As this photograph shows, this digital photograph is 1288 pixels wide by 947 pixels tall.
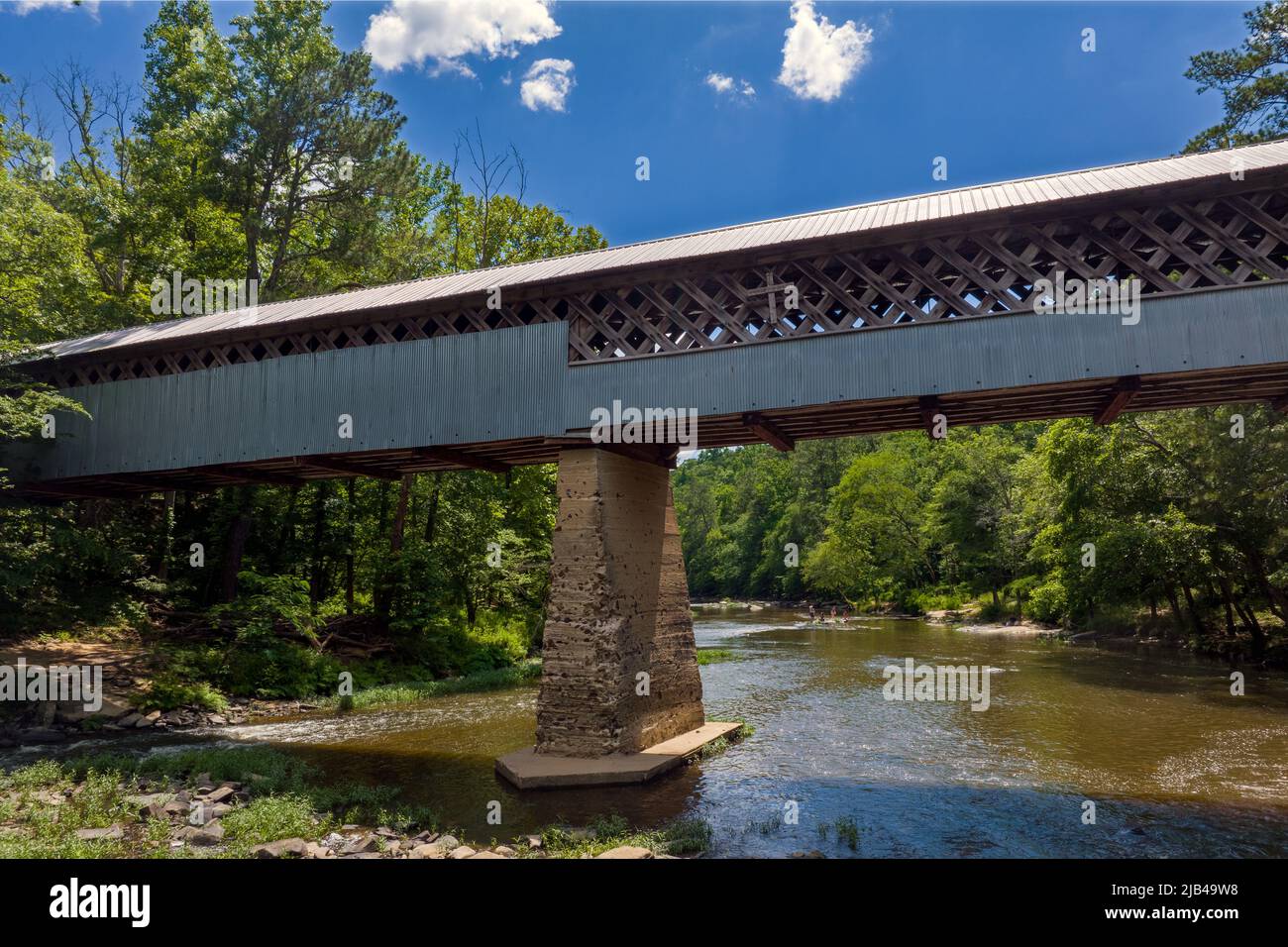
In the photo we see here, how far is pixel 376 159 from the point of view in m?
24.9

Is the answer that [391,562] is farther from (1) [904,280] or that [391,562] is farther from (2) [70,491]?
(1) [904,280]

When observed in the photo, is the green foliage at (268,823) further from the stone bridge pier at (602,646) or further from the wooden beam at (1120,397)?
the wooden beam at (1120,397)

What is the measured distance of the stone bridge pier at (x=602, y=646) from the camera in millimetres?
10969

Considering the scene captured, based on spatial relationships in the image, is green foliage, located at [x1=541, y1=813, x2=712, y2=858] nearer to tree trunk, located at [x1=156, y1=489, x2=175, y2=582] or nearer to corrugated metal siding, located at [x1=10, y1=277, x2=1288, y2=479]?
corrugated metal siding, located at [x1=10, y1=277, x2=1288, y2=479]

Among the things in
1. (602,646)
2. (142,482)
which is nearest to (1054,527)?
(602,646)

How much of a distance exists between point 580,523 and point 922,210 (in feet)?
23.3

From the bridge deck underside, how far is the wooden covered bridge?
0.29 ft

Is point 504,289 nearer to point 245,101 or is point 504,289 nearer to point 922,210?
point 922,210

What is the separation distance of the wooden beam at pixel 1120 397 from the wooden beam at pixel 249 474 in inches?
601

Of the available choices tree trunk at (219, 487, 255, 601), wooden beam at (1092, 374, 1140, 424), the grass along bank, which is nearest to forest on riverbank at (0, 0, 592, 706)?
tree trunk at (219, 487, 255, 601)

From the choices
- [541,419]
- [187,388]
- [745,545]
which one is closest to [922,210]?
[541,419]

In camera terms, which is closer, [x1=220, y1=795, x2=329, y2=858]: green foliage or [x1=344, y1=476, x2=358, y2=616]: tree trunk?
[x1=220, y1=795, x2=329, y2=858]: green foliage

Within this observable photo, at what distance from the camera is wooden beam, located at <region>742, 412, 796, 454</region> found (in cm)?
1146
